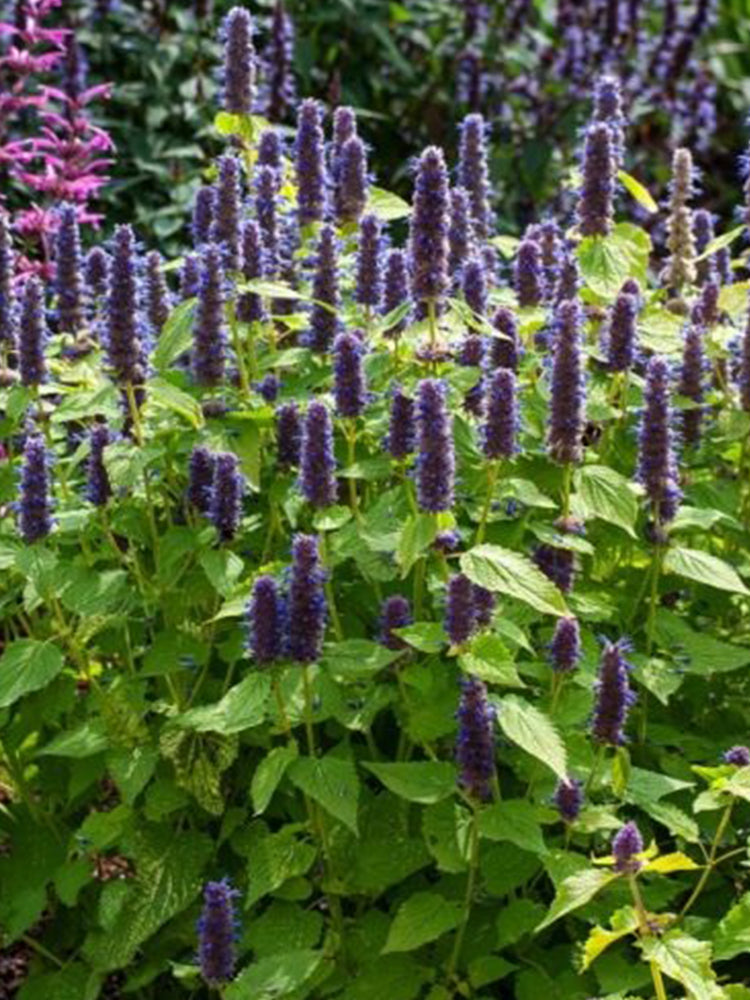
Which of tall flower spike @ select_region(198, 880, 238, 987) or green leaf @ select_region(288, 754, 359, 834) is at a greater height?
green leaf @ select_region(288, 754, 359, 834)

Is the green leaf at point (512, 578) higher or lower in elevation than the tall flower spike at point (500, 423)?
lower

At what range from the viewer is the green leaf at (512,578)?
3516mm

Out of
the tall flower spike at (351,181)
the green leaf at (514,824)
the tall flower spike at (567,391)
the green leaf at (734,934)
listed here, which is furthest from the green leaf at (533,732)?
the tall flower spike at (351,181)

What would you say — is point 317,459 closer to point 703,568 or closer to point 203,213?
point 703,568

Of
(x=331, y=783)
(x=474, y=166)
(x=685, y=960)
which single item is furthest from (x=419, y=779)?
(x=474, y=166)

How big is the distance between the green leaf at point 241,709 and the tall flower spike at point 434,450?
1.41 feet

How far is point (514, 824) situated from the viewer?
369 centimetres

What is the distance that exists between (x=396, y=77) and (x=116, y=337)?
245 inches

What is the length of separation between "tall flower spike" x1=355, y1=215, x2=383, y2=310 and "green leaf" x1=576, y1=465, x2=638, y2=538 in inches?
27.4

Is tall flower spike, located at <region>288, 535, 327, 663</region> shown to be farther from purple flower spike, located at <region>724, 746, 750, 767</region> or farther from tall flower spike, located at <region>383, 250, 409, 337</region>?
tall flower spike, located at <region>383, 250, 409, 337</region>

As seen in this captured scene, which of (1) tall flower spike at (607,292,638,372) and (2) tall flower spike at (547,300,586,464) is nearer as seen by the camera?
(2) tall flower spike at (547,300,586,464)

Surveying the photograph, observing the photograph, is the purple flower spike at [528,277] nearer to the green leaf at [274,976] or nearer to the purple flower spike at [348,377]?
the purple flower spike at [348,377]

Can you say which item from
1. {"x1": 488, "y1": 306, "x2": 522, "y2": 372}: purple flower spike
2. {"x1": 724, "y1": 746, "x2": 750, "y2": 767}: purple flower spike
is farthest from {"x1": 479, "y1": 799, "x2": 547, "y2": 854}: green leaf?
{"x1": 488, "y1": 306, "x2": 522, "y2": 372}: purple flower spike

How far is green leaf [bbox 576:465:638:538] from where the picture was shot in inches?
153
